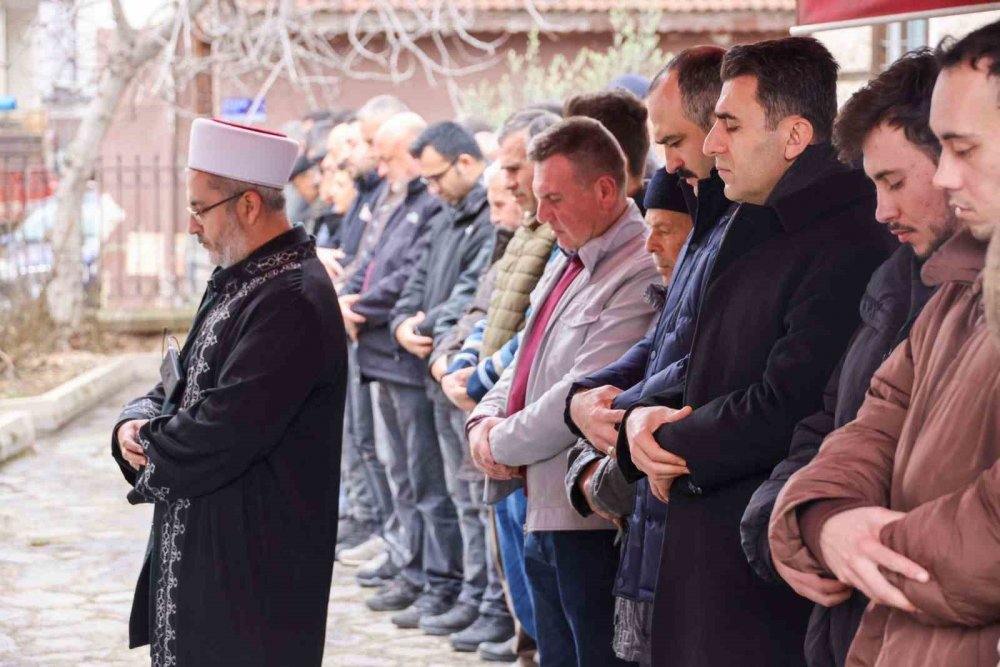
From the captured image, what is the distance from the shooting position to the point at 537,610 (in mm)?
5273

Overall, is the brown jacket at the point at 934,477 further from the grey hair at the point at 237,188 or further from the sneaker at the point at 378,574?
the sneaker at the point at 378,574

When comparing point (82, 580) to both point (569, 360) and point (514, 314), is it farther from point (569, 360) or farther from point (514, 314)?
point (569, 360)

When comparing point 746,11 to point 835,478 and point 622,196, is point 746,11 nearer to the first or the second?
point 622,196

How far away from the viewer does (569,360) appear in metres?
5.00

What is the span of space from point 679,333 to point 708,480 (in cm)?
58

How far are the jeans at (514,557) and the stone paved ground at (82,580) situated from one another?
2.03 feet

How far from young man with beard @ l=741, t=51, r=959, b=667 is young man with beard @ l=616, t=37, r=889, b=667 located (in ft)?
0.82

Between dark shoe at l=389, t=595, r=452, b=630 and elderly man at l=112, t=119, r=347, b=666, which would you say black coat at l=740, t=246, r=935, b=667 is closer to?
elderly man at l=112, t=119, r=347, b=666

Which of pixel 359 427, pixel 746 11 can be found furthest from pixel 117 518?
pixel 746 11

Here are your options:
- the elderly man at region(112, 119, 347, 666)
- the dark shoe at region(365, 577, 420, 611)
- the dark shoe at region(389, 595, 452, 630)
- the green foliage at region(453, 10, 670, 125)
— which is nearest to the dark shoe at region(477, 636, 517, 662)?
the dark shoe at region(389, 595, 452, 630)

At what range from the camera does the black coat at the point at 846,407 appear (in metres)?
3.06

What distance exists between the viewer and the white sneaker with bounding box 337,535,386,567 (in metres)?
8.70

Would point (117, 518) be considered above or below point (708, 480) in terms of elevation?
below

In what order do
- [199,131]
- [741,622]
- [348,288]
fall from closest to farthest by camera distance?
[741,622], [199,131], [348,288]
